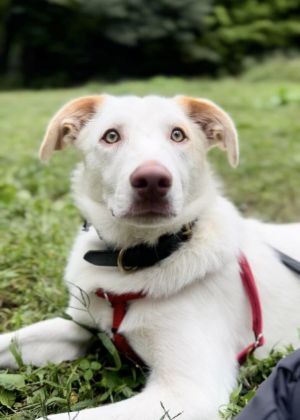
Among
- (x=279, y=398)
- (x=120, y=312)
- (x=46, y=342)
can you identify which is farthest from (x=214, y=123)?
(x=279, y=398)

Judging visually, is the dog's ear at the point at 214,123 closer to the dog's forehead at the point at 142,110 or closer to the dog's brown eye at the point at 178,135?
the dog's forehead at the point at 142,110

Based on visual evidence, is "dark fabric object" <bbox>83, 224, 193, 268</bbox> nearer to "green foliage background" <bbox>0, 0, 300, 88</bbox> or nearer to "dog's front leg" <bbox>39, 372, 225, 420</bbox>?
"dog's front leg" <bbox>39, 372, 225, 420</bbox>

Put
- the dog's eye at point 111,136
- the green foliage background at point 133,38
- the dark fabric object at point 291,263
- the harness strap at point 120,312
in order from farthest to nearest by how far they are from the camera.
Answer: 1. the green foliage background at point 133,38
2. the dark fabric object at point 291,263
3. the dog's eye at point 111,136
4. the harness strap at point 120,312

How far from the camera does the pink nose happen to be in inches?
84.3

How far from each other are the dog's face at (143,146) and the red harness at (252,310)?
0.36m

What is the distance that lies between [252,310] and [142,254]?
574mm

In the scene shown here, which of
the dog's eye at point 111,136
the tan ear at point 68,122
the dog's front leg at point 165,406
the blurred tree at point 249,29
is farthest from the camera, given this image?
the blurred tree at point 249,29

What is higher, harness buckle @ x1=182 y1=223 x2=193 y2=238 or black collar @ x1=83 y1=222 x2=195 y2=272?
harness buckle @ x1=182 y1=223 x2=193 y2=238

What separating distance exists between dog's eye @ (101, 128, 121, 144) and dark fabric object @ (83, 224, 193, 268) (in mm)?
472

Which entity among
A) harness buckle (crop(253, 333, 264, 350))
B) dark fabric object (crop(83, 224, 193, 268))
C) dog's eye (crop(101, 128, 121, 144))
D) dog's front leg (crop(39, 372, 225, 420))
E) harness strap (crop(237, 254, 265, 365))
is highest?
dog's eye (crop(101, 128, 121, 144))

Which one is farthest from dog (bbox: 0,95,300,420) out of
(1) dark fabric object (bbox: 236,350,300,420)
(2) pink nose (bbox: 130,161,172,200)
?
(1) dark fabric object (bbox: 236,350,300,420)

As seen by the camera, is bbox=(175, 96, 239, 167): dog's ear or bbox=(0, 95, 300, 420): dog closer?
bbox=(0, 95, 300, 420): dog

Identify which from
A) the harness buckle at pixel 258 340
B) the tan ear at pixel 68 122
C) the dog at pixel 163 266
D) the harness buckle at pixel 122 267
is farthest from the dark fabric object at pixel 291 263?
the tan ear at pixel 68 122

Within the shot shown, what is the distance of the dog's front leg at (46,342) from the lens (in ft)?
8.67
